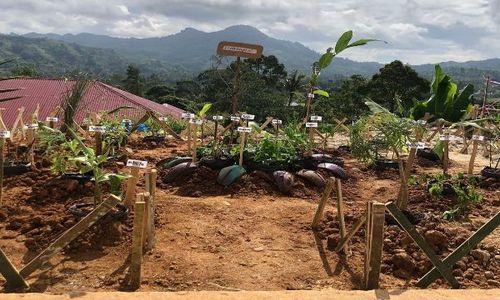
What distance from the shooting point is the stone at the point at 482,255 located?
3.80 metres

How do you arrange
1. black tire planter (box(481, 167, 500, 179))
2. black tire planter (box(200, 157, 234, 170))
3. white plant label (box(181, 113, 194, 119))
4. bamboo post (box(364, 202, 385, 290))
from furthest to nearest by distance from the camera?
white plant label (box(181, 113, 194, 119)), black tire planter (box(481, 167, 500, 179)), black tire planter (box(200, 157, 234, 170)), bamboo post (box(364, 202, 385, 290))

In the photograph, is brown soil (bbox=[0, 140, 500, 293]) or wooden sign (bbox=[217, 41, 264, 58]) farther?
wooden sign (bbox=[217, 41, 264, 58])

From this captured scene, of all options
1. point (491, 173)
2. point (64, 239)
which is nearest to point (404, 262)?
point (64, 239)

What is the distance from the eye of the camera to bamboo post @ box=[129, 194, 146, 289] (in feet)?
10.6

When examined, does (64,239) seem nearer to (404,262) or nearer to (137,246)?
(137,246)

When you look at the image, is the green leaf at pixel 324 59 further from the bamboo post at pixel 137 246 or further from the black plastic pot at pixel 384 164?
the bamboo post at pixel 137 246

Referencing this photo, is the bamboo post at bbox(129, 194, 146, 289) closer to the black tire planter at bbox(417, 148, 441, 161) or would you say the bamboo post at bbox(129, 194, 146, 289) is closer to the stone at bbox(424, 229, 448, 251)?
the stone at bbox(424, 229, 448, 251)

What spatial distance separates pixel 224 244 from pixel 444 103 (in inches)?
151

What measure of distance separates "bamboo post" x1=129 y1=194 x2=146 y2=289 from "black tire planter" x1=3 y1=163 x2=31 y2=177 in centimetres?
272

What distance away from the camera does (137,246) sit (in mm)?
3229

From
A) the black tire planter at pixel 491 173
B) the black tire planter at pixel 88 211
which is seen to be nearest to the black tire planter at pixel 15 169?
the black tire planter at pixel 88 211

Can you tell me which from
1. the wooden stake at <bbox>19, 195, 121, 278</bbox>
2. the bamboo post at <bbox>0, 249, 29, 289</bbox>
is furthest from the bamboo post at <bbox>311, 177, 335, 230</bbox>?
the bamboo post at <bbox>0, 249, 29, 289</bbox>

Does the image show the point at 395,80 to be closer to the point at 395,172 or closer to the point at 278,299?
the point at 395,172

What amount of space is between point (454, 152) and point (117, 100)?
17.5 metres
